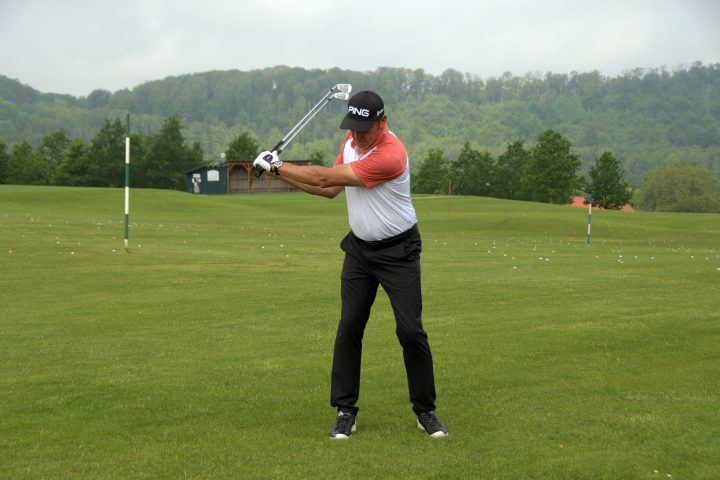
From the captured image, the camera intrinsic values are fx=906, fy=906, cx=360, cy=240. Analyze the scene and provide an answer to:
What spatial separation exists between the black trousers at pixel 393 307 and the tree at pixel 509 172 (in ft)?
438

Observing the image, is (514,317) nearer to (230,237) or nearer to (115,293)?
(115,293)

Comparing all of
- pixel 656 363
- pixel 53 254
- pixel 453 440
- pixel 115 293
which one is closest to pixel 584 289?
pixel 656 363

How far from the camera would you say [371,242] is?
25.5ft

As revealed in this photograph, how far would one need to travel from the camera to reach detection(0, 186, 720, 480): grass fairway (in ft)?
22.0

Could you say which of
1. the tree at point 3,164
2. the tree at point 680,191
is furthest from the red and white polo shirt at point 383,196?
the tree at point 680,191

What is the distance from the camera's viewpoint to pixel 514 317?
46.7 feet

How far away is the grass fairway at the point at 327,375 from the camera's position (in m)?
6.70

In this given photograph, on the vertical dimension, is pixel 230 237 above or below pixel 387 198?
below

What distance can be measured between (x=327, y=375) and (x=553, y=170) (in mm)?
115004

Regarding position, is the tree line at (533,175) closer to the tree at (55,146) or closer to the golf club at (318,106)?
the tree at (55,146)

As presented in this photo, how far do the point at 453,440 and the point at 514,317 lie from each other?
7.16 meters

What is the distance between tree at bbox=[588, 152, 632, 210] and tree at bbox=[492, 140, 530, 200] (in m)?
13.8

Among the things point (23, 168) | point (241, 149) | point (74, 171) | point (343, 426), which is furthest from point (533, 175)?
point (343, 426)

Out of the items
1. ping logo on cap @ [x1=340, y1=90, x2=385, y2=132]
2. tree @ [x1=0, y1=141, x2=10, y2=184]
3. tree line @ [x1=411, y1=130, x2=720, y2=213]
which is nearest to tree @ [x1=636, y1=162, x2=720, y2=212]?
tree line @ [x1=411, y1=130, x2=720, y2=213]
